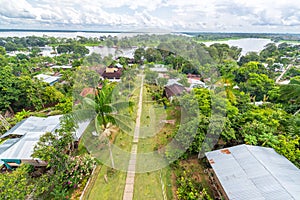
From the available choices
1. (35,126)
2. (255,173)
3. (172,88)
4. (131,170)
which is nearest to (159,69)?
(172,88)

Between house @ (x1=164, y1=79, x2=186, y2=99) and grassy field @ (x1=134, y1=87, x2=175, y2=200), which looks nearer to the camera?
grassy field @ (x1=134, y1=87, x2=175, y2=200)

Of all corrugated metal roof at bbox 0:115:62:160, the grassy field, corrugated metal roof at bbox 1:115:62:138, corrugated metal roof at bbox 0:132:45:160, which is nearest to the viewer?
the grassy field

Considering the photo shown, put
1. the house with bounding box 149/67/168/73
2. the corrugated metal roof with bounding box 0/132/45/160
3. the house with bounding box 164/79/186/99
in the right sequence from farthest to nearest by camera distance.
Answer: the house with bounding box 149/67/168/73, the house with bounding box 164/79/186/99, the corrugated metal roof with bounding box 0/132/45/160

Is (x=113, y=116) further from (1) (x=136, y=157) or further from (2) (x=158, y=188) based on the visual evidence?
(2) (x=158, y=188)

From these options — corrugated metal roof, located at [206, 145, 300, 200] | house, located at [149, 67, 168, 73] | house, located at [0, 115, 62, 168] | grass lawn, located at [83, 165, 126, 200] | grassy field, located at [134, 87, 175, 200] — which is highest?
house, located at [149, 67, 168, 73]

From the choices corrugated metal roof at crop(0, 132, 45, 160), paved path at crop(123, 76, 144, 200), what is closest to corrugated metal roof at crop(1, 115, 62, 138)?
corrugated metal roof at crop(0, 132, 45, 160)

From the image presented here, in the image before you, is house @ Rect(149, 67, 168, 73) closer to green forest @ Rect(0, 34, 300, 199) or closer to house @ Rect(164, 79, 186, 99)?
house @ Rect(164, 79, 186, 99)

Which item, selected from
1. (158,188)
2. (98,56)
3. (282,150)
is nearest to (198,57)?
(98,56)

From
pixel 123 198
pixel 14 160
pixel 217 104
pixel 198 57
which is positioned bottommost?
pixel 123 198
